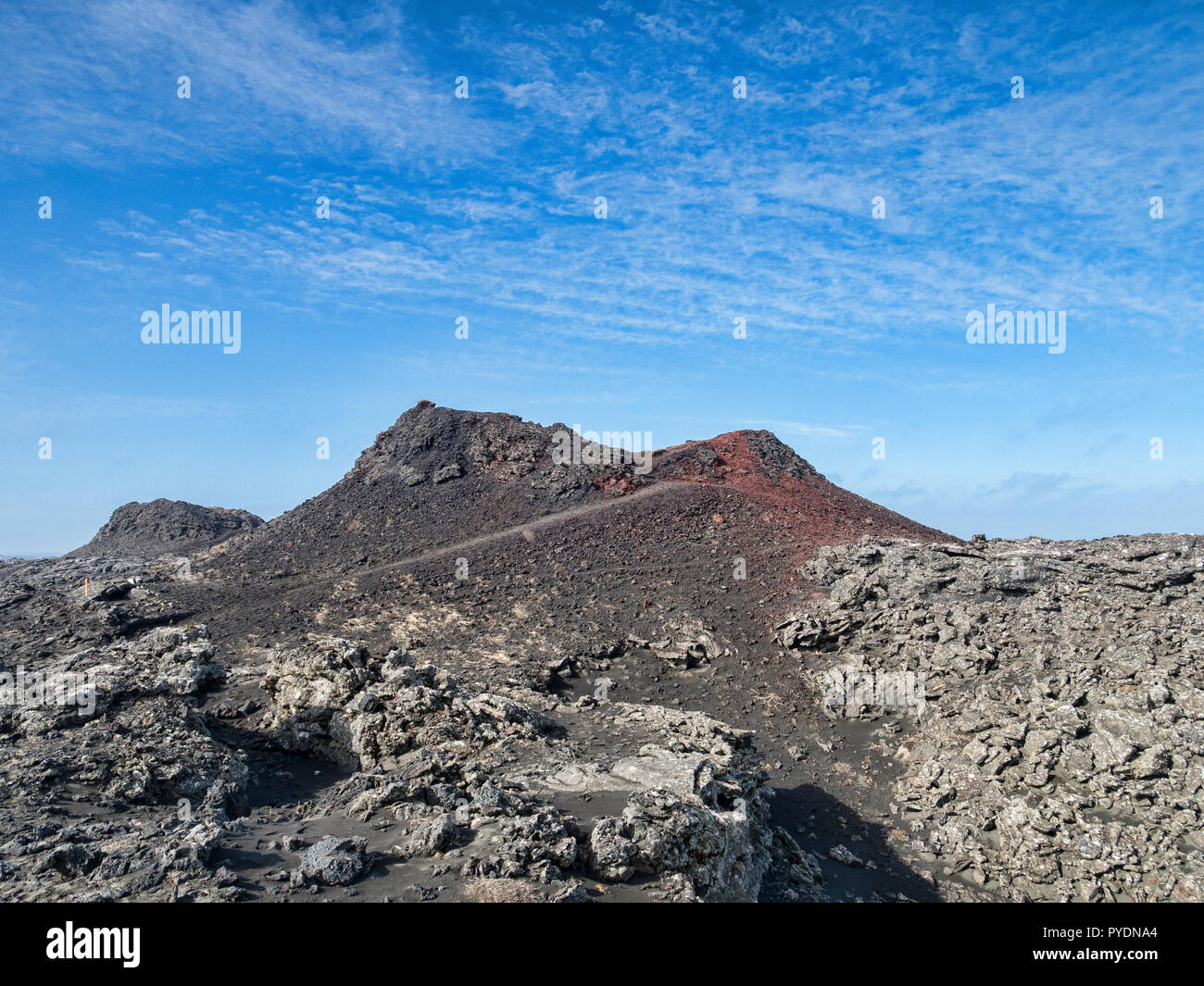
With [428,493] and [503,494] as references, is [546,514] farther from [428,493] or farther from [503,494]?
[428,493]

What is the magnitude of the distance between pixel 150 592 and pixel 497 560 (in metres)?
13.8

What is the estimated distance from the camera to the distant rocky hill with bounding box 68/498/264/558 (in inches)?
1800

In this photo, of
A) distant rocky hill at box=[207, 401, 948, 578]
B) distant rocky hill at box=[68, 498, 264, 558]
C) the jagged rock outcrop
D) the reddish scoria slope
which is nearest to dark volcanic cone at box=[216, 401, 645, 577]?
distant rocky hill at box=[207, 401, 948, 578]

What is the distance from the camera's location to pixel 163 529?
1870 inches

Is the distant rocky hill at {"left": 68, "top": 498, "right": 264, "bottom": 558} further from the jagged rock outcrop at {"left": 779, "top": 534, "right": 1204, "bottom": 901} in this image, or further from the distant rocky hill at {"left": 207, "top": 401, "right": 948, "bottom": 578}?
the jagged rock outcrop at {"left": 779, "top": 534, "right": 1204, "bottom": 901}

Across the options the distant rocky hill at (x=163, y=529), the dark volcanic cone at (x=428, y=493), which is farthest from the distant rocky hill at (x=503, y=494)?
the distant rocky hill at (x=163, y=529)

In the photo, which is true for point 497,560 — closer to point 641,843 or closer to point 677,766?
point 677,766

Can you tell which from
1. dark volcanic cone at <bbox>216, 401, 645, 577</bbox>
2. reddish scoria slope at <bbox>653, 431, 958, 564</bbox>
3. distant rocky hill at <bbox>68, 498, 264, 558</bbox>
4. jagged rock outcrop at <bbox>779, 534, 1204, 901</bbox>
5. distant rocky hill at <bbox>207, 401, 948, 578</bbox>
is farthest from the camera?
distant rocky hill at <bbox>68, 498, 264, 558</bbox>

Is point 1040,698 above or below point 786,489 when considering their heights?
below

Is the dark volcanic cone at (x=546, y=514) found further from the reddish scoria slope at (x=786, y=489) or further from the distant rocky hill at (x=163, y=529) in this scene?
the distant rocky hill at (x=163, y=529)

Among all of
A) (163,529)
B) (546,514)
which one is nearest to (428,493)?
(546,514)

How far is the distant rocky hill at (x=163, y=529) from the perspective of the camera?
1800 inches

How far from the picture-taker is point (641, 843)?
8766 millimetres

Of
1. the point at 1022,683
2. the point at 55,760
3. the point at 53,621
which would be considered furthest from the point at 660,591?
the point at 53,621
